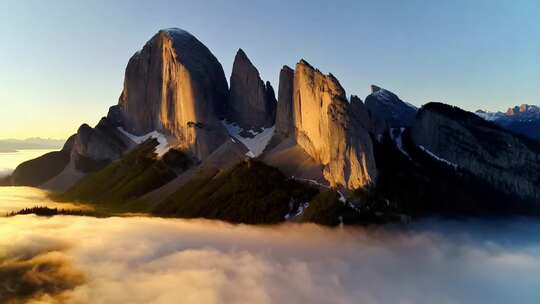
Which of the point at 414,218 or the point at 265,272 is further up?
the point at 414,218

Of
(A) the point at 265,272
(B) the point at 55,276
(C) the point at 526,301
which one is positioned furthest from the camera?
(B) the point at 55,276

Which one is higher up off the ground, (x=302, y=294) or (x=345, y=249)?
(x=345, y=249)

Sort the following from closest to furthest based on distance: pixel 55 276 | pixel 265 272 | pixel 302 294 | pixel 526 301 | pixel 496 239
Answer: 1. pixel 526 301
2. pixel 302 294
3. pixel 265 272
4. pixel 55 276
5. pixel 496 239

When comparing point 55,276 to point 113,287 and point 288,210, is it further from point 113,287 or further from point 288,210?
point 288,210

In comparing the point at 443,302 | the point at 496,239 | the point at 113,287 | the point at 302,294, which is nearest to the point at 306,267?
the point at 302,294

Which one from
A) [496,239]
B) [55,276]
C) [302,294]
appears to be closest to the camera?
[302,294]

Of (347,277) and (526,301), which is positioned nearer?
(526,301)

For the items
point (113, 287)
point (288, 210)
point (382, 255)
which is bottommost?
point (113, 287)

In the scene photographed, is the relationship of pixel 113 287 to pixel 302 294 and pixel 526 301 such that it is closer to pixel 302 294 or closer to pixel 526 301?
pixel 302 294

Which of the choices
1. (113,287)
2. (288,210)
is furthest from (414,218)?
(113,287)
